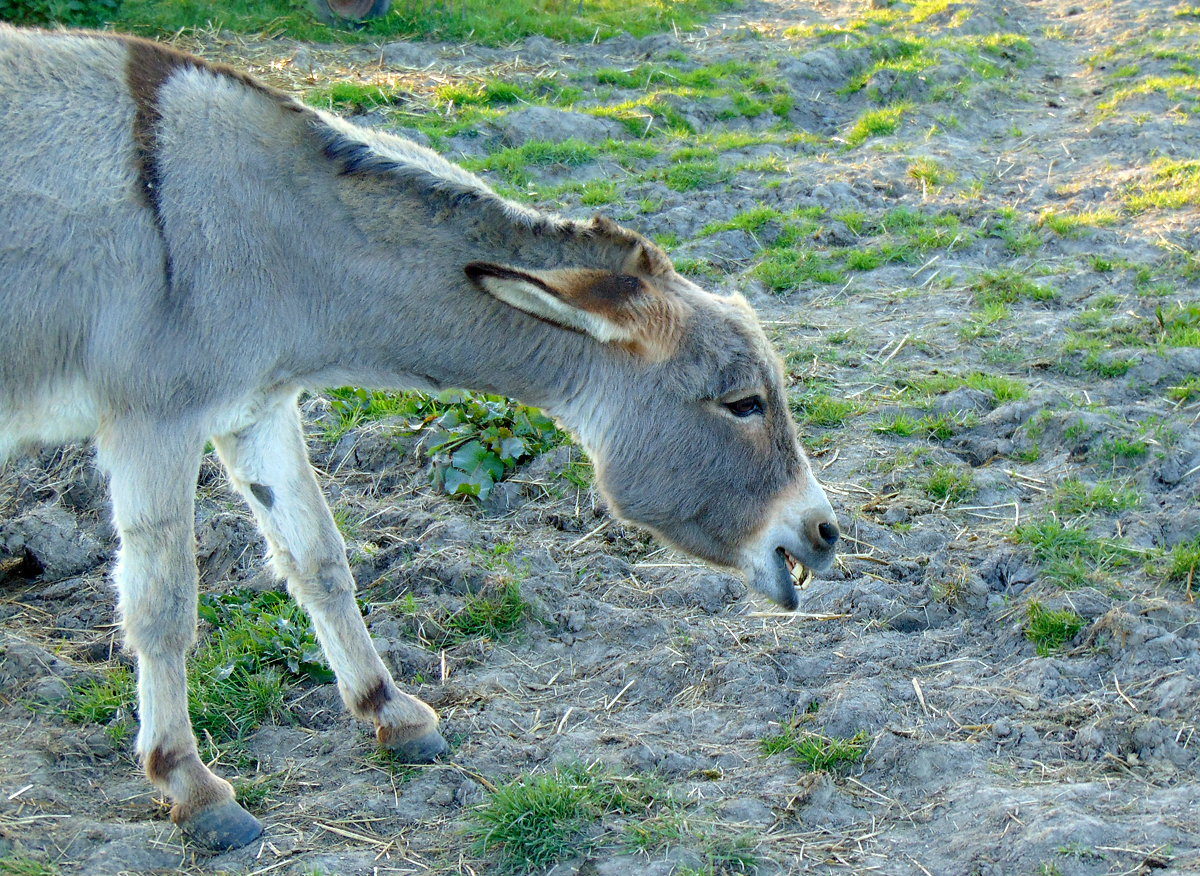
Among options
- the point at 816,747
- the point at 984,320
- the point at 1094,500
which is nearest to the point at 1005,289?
the point at 984,320

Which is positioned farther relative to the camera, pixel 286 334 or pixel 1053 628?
pixel 1053 628

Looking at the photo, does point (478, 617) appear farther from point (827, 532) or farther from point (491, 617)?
point (827, 532)

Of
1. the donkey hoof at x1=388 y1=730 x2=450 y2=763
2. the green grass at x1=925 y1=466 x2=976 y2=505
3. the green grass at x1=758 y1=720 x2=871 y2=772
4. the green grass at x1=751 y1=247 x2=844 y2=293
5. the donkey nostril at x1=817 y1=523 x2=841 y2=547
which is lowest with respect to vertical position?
the donkey hoof at x1=388 y1=730 x2=450 y2=763

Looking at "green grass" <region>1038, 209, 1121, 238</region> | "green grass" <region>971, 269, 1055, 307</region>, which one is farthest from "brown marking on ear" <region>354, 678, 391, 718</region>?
"green grass" <region>1038, 209, 1121, 238</region>

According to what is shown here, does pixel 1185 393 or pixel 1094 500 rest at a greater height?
pixel 1185 393

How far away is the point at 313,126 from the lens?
307 cm

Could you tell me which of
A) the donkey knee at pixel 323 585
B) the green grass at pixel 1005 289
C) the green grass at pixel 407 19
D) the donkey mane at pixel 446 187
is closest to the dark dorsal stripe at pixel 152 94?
the donkey mane at pixel 446 187

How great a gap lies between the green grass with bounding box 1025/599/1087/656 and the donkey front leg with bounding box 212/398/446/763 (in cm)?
207

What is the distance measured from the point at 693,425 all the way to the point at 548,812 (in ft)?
3.98

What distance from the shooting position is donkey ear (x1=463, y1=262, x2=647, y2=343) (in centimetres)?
288

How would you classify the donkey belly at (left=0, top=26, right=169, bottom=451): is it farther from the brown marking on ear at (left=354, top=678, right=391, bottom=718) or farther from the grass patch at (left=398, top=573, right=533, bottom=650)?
the grass patch at (left=398, top=573, right=533, bottom=650)

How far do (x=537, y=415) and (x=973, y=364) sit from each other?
2356mm

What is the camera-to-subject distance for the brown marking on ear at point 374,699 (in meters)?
3.32

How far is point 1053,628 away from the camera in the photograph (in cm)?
363
